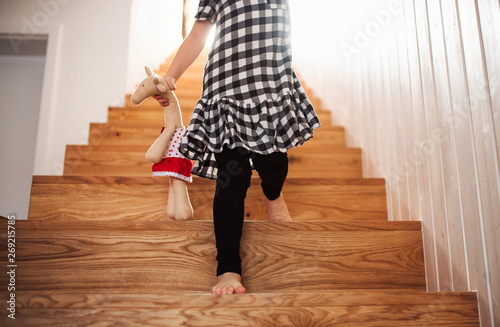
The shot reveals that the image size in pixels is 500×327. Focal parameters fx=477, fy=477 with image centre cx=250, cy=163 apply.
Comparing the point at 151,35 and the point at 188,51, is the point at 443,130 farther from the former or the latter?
the point at 151,35

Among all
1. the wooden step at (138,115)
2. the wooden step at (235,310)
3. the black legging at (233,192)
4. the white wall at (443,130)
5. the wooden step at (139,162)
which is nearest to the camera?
the wooden step at (235,310)

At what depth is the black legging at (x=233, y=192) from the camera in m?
1.15

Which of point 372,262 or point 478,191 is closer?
point 478,191

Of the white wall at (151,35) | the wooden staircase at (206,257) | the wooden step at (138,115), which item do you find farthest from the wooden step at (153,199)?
the white wall at (151,35)

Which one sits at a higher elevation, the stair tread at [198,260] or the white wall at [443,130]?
the white wall at [443,130]

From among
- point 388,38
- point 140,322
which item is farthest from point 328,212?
point 140,322

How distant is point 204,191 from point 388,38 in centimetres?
88

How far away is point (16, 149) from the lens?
9.16 ft

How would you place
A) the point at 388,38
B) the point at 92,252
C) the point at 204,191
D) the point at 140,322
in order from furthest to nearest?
1. the point at 388,38
2. the point at 204,191
3. the point at 92,252
4. the point at 140,322

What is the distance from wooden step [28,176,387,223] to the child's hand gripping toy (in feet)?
0.56

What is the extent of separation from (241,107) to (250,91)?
0.16 ft

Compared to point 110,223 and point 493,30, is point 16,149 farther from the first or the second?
point 493,30

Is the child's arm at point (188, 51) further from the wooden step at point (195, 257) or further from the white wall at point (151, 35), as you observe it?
the white wall at point (151, 35)

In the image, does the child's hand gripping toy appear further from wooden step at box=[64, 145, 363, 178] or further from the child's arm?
wooden step at box=[64, 145, 363, 178]
